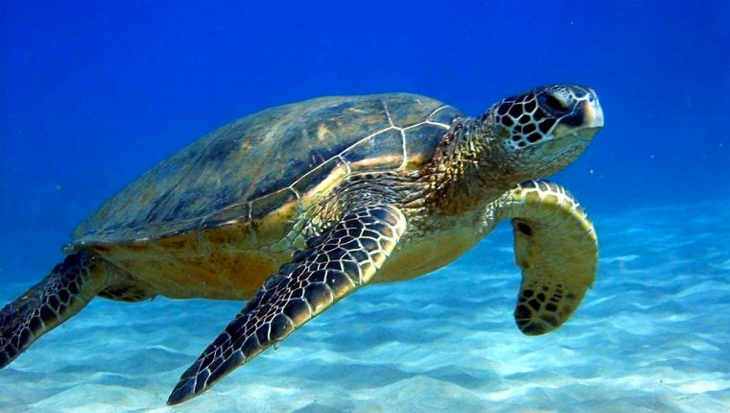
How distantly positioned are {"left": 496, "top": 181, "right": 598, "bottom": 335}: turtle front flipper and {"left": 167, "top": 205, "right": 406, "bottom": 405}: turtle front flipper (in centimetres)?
161

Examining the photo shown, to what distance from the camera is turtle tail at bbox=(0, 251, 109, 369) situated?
5.36 metres

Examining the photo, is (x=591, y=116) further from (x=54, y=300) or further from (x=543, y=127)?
(x=54, y=300)

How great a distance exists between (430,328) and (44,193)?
96.5 ft

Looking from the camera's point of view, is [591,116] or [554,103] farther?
[554,103]

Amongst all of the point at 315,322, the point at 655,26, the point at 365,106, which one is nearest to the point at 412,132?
the point at 365,106

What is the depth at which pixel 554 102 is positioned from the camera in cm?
389

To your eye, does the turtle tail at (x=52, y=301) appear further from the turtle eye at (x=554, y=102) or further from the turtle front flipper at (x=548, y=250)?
the turtle eye at (x=554, y=102)

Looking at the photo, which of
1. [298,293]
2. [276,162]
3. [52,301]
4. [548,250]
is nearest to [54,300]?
[52,301]

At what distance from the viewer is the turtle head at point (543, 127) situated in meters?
3.80

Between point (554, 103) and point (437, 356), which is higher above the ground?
point (554, 103)

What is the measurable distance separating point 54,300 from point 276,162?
106 inches

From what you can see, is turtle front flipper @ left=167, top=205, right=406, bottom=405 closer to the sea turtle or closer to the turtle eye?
the sea turtle

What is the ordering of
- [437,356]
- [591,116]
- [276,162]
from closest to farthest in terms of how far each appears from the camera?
[591,116] → [276,162] → [437,356]

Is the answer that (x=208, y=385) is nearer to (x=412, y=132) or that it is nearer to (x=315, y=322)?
(x=412, y=132)
